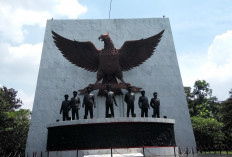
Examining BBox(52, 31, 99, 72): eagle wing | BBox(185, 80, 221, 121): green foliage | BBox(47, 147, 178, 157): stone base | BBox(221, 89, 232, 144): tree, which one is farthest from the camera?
BBox(185, 80, 221, 121): green foliage

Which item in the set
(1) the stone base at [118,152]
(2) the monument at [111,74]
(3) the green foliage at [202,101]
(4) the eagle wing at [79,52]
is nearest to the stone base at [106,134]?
(1) the stone base at [118,152]

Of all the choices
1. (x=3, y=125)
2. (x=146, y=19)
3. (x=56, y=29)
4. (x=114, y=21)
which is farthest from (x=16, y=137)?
(x=146, y=19)

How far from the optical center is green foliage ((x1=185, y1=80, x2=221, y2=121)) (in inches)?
1062

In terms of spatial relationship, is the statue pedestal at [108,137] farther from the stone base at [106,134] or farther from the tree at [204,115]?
the tree at [204,115]

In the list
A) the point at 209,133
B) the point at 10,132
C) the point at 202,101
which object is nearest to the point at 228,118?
the point at 209,133

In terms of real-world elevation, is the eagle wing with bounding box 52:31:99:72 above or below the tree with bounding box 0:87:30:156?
above

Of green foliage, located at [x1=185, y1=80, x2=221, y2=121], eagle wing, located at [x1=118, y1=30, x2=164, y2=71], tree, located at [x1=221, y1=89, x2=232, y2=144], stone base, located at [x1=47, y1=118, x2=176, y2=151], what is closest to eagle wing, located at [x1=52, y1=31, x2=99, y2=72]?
eagle wing, located at [x1=118, y1=30, x2=164, y2=71]

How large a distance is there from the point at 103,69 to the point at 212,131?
9152mm

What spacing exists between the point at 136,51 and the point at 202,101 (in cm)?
1987

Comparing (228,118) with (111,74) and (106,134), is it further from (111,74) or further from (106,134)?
(106,134)

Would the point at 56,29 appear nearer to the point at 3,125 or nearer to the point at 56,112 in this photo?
the point at 56,112

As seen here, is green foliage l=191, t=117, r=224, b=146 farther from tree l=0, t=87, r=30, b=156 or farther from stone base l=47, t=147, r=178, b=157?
tree l=0, t=87, r=30, b=156

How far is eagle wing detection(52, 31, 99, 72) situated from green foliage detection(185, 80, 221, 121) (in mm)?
17340

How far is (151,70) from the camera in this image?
1442 cm
